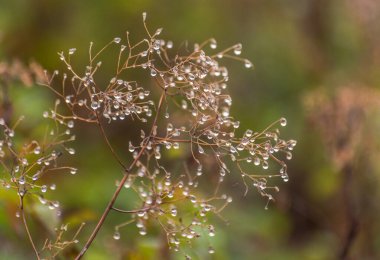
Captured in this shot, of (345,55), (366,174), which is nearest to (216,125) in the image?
(366,174)

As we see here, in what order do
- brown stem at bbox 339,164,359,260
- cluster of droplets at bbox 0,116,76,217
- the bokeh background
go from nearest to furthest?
cluster of droplets at bbox 0,116,76,217
brown stem at bbox 339,164,359,260
the bokeh background

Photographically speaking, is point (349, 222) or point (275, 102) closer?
point (349, 222)

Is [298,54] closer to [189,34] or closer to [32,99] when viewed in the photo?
[189,34]

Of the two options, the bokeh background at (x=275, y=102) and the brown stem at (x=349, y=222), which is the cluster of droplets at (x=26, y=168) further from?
the brown stem at (x=349, y=222)

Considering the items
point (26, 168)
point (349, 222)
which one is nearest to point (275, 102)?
point (349, 222)

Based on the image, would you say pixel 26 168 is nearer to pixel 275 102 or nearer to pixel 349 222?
pixel 349 222

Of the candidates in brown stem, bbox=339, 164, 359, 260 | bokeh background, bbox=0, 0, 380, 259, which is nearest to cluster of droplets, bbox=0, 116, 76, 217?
bokeh background, bbox=0, 0, 380, 259

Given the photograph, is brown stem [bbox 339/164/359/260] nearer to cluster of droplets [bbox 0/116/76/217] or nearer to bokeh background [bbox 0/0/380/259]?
bokeh background [bbox 0/0/380/259]

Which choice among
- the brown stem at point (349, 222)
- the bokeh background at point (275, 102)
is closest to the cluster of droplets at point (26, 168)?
the bokeh background at point (275, 102)
